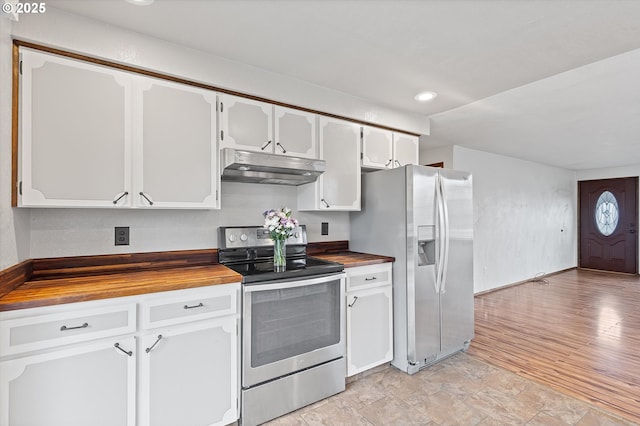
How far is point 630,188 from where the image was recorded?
6707 millimetres

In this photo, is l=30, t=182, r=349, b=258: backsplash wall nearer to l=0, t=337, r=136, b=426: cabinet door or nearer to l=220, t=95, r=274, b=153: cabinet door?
l=220, t=95, r=274, b=153: cabinet door

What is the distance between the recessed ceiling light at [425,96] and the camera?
2848 millimetres

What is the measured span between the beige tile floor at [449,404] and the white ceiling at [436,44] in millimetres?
2424

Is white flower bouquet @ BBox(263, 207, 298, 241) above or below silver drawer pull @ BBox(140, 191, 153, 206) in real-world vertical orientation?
below

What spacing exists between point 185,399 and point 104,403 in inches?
15.6

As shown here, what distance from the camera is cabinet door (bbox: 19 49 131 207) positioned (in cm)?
169

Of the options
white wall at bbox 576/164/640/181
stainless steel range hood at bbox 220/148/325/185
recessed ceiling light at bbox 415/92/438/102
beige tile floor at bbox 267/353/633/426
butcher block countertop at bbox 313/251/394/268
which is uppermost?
recessed ceiling light at bbox 415/92/438/102

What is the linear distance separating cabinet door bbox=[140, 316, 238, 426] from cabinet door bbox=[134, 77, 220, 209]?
825 millimetres

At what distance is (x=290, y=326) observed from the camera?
214 centimetres

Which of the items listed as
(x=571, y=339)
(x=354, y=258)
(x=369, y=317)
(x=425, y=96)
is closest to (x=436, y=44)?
(x=425, y=96)

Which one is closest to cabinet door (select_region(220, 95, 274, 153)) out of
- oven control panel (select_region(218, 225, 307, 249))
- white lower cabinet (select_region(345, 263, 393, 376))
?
oven control panel (select_region(218, 225, 307, 249))

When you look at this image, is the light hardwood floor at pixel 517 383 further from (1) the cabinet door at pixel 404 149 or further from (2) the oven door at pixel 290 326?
(1) the cabinet door at pixel 404 149

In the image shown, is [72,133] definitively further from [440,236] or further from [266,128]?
[440,236]

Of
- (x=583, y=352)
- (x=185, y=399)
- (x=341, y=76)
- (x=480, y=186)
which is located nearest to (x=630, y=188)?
(x=480, y=186)
